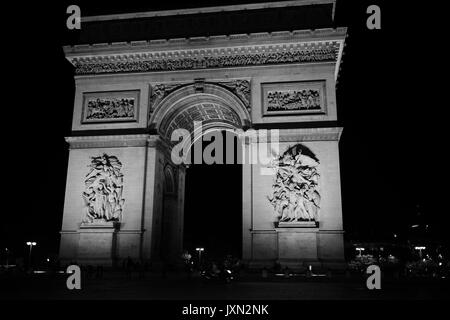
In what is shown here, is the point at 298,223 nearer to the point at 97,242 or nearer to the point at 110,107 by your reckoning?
the point at 97,242

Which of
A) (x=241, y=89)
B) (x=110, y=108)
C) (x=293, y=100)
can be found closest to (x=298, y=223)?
(x=293, y=100)

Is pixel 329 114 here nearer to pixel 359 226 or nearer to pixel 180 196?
pixel 180 196

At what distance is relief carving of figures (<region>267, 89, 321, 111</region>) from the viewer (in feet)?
78.7

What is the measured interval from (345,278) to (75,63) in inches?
710

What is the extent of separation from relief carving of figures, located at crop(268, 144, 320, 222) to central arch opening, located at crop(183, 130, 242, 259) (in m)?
20.5

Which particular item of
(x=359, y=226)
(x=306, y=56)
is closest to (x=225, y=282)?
(x=306, y=56)

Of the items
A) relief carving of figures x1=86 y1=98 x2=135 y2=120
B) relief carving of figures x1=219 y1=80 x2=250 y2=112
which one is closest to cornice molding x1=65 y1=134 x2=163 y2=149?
relief carving of figures x1=86 y1=98 x2=135 y2=120

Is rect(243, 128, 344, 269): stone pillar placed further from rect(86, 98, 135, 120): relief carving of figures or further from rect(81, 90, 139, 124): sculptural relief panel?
rect(86, 98, 135, 120): relief carving of figures

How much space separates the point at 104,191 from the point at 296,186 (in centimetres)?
965

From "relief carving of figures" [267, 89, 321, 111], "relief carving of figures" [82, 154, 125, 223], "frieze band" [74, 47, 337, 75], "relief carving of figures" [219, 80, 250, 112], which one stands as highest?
"frieze band" [74, 47, 337, 75]

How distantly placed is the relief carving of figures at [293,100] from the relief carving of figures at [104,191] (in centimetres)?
846

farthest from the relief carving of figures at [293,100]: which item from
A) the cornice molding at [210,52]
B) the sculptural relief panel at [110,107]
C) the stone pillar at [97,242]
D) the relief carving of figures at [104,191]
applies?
the stone pillar at [97,242]

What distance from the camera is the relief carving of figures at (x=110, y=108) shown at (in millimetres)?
25781

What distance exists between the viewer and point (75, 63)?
26656 mm
